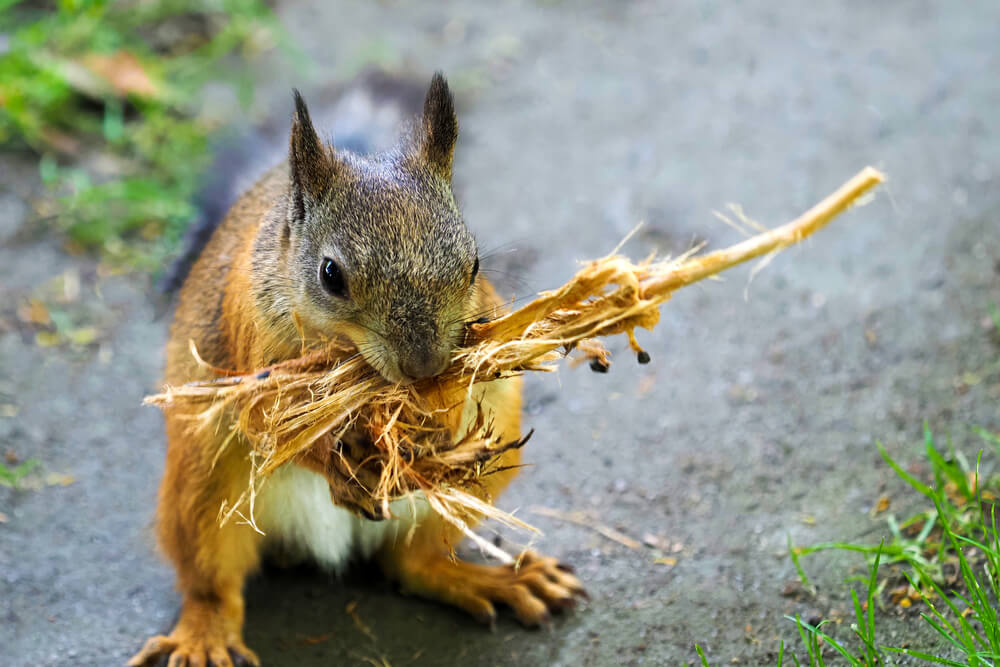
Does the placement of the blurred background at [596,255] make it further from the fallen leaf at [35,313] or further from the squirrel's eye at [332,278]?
the squirrel's eye at [332,278]

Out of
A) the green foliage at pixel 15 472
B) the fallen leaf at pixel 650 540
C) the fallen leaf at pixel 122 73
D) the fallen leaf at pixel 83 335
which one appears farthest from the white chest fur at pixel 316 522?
the fallen leaf at pixel 122 73

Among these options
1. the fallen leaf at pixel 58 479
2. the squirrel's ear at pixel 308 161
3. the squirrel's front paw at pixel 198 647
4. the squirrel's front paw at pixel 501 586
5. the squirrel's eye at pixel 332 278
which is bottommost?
the squirrel's front paw at pixel 501 586

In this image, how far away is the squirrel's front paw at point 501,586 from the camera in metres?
2.53

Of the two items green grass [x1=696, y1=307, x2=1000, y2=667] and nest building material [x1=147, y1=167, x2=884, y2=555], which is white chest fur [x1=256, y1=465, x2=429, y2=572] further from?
green grass [x1=696, y1=307, x2=1000, y2=667]

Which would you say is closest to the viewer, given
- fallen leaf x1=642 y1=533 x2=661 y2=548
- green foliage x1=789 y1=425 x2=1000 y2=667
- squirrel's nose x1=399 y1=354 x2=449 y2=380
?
squirrel's nose x1=399 y1=354 x2=449 y2=380

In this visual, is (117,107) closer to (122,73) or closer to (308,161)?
(122,73)

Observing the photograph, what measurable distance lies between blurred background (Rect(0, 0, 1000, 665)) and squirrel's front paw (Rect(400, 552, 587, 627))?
53 mm

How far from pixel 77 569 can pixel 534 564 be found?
118 cm

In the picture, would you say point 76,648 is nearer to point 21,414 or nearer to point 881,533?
point 21,414

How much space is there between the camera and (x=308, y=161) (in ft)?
6.70

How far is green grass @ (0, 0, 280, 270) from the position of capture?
401 cm

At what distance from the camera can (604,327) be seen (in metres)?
1.87

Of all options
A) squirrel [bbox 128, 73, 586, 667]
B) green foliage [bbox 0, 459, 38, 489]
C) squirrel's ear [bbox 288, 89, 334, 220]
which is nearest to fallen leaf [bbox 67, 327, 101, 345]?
green foliage [bbox 0, 459, 38, 489]

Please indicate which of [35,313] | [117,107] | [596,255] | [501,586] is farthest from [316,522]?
[117,107]
